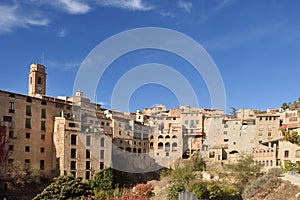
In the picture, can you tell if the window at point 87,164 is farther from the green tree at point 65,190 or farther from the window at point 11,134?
the green tree at point 65,190

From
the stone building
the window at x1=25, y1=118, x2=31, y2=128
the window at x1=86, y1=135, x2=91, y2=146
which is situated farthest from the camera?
the window at x1=86, y1=135, x2=91, y2=146

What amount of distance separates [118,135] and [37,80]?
12474 millimetres

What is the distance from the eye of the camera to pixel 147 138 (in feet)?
186

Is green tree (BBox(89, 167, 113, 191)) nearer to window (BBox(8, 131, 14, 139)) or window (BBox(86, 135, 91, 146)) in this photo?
window (BBox(86, 135, 91, 146))

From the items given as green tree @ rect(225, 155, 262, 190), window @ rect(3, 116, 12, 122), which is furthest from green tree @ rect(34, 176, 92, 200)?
green tree @ rect(225, 155, 262, 190)

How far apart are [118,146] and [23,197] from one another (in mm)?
14938

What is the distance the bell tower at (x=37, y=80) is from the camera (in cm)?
4956

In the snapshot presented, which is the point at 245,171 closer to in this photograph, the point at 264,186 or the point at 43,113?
the point at 264,186

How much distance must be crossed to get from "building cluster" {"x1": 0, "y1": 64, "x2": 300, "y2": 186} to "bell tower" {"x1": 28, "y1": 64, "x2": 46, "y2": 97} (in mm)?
122

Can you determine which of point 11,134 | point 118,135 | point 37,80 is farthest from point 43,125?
point 118,135

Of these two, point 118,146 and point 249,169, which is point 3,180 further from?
point 249,169

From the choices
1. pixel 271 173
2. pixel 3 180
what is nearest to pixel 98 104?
pixel 3 180

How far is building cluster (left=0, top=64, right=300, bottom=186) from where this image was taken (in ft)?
133

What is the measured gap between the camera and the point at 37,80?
164 ft
